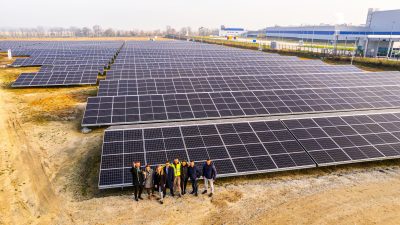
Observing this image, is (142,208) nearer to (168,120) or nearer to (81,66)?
(168,120)

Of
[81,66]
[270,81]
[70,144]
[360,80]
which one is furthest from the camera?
[81,66]

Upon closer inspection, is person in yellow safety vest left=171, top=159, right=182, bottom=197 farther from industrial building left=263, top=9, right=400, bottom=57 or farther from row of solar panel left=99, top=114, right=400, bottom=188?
industrial building left=263, top=9, right=400, bottom=57

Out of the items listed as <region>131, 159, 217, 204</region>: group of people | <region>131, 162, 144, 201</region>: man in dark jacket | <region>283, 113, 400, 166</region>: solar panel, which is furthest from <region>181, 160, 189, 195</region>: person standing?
<region>283, 113, 400, 166</region>: solar panel

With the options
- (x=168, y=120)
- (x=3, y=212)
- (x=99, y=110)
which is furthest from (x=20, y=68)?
(x=3, y=212)

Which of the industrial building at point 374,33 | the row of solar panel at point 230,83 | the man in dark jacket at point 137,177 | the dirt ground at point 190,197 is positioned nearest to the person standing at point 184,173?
the dirt ground at point 190,197

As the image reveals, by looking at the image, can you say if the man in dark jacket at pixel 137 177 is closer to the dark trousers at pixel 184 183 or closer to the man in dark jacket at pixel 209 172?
the dark trousers at pixel 184 183

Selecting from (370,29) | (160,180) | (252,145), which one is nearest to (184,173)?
(160,180)

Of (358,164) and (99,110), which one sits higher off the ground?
(99,110)
